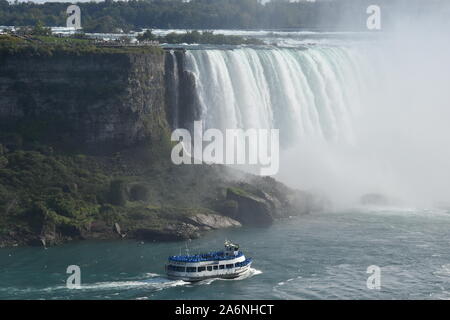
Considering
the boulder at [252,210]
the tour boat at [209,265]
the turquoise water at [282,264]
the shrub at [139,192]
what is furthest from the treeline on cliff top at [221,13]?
the tour boat at [209,265]

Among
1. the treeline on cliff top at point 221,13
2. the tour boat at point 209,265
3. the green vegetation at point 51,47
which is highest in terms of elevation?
the treeline on cliff top at point 221,13

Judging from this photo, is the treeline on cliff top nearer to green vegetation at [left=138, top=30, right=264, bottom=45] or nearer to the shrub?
green vegetation at [left=138, top=30, right=264, bottom=45]

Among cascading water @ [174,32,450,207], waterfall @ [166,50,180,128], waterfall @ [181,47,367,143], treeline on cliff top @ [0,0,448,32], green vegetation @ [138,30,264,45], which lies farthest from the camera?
treeline on cliff top @ [0,0,448,32]

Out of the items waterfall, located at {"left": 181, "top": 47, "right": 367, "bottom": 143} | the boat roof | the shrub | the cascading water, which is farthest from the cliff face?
the boat roof

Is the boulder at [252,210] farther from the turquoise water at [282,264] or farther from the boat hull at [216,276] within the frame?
the boat hull at [216,276]

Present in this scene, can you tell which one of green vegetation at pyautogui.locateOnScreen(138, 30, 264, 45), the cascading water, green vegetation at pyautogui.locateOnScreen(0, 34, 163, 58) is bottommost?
the cascading water

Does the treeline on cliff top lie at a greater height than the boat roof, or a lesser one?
greater

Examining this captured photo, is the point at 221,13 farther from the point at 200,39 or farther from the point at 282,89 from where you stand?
the point at 282,89
